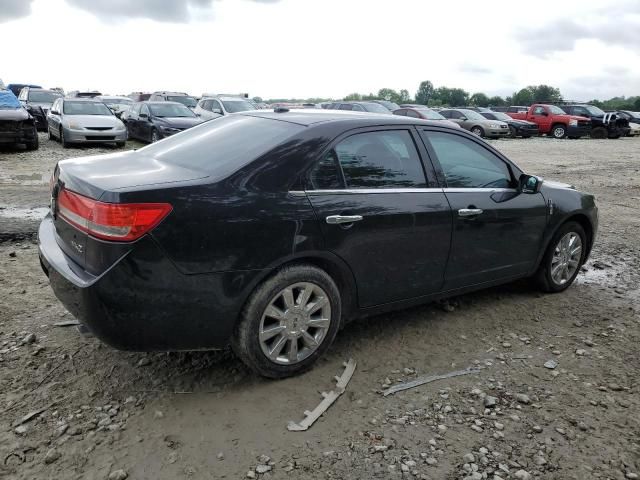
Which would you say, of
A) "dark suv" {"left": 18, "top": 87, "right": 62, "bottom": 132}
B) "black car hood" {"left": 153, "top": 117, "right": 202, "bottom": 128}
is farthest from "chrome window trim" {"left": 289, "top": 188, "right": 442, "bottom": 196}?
"dark suv" {"left": 18, "top": 87, "right": 62, "bottom": 132}

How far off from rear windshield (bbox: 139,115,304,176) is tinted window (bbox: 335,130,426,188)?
0.37 meters

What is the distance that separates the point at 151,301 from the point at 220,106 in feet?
53.9

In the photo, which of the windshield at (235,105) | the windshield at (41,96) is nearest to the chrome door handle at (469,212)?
the windshield at (235,105)

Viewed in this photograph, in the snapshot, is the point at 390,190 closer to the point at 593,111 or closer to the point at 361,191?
the point at 361,191

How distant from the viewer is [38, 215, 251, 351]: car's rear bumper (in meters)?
2.73

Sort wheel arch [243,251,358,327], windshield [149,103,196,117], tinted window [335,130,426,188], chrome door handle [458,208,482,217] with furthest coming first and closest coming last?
windshield [149,103,196,117] < chrome door handle [458,208,482,217] < tinted window [335,130,426,188] < wheel arch [243,251,358,327]

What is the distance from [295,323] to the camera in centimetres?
324

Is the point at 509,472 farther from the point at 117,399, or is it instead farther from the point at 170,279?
the point at 117,399

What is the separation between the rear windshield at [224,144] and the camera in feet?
10.6

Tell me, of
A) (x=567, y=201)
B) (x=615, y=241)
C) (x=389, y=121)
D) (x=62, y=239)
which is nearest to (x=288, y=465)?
(x=62, y=239)

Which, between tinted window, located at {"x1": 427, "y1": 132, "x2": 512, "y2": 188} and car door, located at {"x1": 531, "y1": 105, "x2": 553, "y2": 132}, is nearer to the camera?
tinted window, located at {"x1": 427, "y1": 132, "x2": 512, "y2": 188}

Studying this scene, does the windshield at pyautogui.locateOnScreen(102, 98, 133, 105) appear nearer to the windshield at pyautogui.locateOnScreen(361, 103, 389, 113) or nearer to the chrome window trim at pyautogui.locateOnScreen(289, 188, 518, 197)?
the windshield at pyautogui.locateOnScreen(361, 103, 389, 113)

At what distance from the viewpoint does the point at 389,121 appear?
378 centimetres

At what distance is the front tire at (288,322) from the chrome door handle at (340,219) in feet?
0.98
